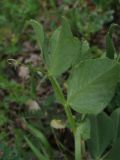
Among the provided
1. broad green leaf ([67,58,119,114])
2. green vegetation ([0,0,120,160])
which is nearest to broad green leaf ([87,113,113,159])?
green vegetation ([0,0,120,160])

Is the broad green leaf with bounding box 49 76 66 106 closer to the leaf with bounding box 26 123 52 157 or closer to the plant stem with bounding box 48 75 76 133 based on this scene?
the plant stem with bounding box 48 75 76 133

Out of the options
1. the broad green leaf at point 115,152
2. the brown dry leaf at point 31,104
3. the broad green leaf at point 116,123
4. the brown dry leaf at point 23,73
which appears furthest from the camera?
the brown dry leaf at point 23,73

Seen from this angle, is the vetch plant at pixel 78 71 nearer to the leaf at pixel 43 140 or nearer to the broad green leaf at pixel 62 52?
the broad green leaf at pixel 62 52

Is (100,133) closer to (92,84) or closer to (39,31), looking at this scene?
(92,84)

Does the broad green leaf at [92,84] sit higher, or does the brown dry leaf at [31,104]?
the broad green leaf at [92,84]

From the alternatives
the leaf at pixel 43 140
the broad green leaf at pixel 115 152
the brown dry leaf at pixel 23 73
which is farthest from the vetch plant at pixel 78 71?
the brown dry leaf at pixel 23 73

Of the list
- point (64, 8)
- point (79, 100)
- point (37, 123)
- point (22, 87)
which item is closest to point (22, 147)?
point (37, 123)

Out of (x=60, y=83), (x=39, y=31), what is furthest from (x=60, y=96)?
(x=60, y=83)
